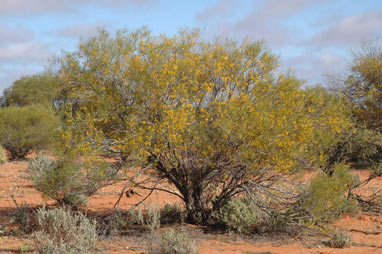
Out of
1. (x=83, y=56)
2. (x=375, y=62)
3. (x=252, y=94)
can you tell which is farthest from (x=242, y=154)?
(x=375, y=62)

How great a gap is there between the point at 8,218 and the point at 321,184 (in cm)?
646

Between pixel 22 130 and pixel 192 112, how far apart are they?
1665cm

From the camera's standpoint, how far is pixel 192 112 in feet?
24.6

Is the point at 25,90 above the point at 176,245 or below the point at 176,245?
above

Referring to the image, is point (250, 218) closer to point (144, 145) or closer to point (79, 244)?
point (144, 145)

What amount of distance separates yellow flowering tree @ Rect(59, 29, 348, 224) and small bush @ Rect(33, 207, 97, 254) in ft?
3.75

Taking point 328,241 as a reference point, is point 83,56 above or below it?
above

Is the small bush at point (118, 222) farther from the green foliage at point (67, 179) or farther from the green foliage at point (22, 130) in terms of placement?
the green foliage at point (22, 130)

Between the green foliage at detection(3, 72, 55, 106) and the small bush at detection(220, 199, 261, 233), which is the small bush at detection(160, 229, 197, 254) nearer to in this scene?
the small bush at detection(220, 199, 261, 233)

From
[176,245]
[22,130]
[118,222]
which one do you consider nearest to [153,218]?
[118,222]

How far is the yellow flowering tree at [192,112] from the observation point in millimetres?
7371

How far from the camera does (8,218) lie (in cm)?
998

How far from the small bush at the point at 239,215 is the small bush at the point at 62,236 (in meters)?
2.54

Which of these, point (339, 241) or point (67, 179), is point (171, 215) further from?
point (339, 241)
